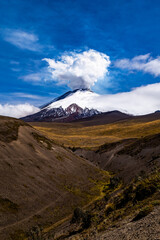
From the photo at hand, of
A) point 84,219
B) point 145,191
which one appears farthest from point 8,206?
point 145,191

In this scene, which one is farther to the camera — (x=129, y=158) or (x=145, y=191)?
(x=129, y=158)

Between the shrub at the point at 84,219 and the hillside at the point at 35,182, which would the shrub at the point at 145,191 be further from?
the hillside at the point at 35,182

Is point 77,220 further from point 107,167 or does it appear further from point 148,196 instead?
point 107,167

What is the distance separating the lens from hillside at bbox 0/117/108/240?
35281 millimetres

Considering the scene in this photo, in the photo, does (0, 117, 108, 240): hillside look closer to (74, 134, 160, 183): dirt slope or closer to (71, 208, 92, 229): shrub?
(71, 208, 92, 229): shrub

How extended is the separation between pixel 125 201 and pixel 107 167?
2410 inches

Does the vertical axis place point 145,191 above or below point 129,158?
above

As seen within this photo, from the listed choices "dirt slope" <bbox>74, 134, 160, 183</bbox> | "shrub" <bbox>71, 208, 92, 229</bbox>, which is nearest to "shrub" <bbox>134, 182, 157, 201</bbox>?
"shrub" <bbox>71, 208, 92, 229</bbox>

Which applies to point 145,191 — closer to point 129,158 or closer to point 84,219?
point 84,219

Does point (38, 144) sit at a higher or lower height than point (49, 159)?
higher

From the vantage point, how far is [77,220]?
3070 cm

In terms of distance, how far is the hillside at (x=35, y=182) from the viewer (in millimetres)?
35281

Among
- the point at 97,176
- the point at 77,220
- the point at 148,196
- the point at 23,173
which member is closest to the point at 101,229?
the point at 148,196

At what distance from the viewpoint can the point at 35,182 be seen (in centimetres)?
4800
